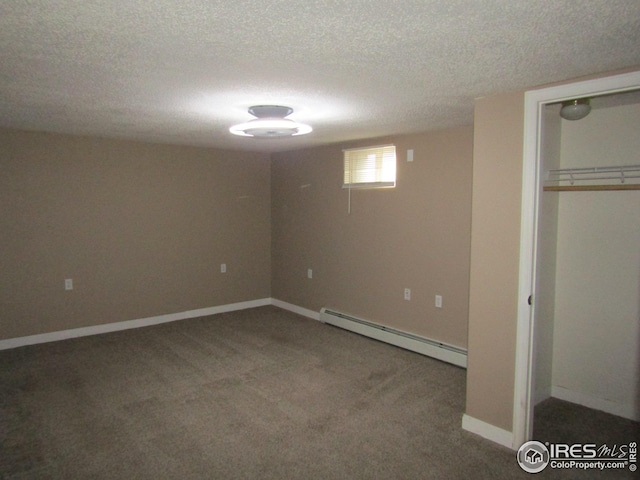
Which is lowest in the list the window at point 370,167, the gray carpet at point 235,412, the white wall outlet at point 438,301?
the gray carpet at point 235,412

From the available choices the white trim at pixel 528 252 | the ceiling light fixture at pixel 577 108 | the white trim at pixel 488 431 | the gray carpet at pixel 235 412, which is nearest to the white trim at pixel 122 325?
the gray carpet at pixel 235 412

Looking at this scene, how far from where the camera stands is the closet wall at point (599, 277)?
2.91 meters

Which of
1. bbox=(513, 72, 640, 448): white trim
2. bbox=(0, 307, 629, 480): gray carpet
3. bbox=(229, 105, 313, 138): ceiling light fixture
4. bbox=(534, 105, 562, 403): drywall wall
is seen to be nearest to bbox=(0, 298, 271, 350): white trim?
bbox=(0, 307, 629, 480): gray carpet

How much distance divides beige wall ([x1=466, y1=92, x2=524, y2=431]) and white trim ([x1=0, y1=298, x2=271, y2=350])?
3.68 metres

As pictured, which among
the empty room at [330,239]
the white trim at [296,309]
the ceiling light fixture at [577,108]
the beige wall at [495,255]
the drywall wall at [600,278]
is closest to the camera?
the empty room at [330,239]

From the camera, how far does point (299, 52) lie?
6.22 feet

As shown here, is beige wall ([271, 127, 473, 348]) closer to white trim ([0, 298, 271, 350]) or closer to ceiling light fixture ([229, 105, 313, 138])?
white trim ([0, 298, 271, 350])

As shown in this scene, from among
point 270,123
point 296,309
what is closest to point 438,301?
point 296,309

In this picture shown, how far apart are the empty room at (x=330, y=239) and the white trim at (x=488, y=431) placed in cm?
3

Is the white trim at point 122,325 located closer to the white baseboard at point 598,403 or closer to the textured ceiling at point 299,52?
the textured ceiling at point 299,52

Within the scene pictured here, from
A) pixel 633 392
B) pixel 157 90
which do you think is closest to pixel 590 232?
pixel 633 392

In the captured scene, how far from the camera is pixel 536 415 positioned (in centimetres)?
301

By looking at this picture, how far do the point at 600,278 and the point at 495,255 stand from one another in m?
1.02

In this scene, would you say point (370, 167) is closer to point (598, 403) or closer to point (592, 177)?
point (592, 177)
